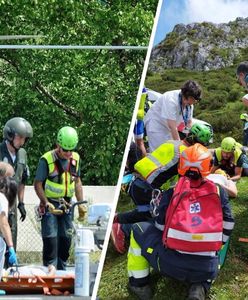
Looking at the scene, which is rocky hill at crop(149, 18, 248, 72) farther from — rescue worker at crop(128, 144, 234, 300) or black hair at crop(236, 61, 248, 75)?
rescue worker at crop(128, 144, 234, 300)

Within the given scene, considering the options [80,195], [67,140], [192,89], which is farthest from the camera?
[80,195]

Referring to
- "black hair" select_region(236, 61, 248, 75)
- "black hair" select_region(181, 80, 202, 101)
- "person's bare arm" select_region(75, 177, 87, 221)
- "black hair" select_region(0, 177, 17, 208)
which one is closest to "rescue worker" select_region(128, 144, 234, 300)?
"black hair" select_region(181, 80, 202, 101)

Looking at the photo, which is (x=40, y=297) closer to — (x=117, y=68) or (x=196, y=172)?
(x=196, y=172)

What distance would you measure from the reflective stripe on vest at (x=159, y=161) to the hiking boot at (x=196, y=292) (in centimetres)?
40

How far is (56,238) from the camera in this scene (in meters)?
3.24

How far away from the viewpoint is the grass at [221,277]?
209 cm

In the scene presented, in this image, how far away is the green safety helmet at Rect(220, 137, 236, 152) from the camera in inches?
91.3

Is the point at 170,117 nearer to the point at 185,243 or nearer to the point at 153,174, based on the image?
the point at 153,174

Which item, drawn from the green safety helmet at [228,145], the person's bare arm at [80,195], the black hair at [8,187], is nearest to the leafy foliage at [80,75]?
the person's bare arm at [80,195]

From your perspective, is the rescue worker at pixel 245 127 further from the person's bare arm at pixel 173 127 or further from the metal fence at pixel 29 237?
the metal fence at pixel 29 237

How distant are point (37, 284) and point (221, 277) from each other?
91 cm

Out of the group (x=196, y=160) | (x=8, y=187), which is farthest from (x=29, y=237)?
(x=196, y=160)

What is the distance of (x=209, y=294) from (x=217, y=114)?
64 centimetres

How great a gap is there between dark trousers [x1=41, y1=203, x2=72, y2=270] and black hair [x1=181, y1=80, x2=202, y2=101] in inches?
40.9
